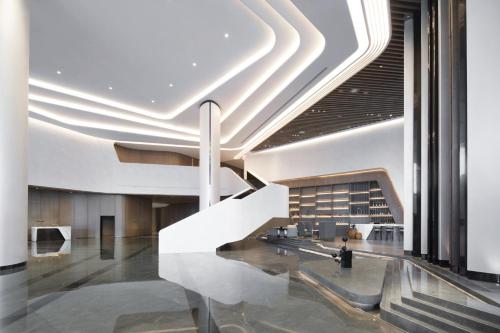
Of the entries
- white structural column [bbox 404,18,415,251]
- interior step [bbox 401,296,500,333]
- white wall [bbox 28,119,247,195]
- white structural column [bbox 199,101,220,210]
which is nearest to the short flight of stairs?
interior step [bbox 401,296,500,333]

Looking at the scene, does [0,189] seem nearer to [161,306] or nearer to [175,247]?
[161,306]

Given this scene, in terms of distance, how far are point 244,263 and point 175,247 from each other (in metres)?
3.15

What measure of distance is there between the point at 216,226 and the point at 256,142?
370 inches

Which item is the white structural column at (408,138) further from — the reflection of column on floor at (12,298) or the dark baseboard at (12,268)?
the dark baseboard at (12,268)

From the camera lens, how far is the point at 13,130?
7191 mm

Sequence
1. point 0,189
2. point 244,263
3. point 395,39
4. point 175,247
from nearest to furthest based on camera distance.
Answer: point 0,189, point 244,263, point 395,39, point 175,247

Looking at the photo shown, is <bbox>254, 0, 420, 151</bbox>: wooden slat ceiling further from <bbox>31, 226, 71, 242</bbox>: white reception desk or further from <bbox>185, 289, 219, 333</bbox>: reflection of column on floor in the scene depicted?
<bbox>31, 226, 71, 242</bbox>: white reception desk

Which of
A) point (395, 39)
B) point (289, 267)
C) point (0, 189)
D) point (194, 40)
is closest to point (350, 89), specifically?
point (395, 39)

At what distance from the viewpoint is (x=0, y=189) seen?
6918 mm

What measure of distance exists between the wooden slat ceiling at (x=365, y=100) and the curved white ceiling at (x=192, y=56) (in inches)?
25.0

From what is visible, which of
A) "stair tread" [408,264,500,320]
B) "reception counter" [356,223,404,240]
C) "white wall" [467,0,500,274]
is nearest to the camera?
"stair tread" [408,264,500,320]

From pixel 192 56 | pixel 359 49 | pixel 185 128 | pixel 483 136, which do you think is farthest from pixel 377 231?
pixel 483 136

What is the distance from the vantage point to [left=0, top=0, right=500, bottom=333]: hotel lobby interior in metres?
4.61

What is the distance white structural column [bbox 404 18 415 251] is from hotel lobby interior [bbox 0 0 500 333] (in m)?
0.04
